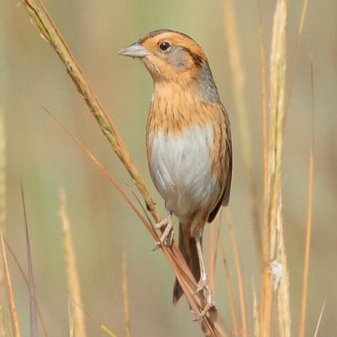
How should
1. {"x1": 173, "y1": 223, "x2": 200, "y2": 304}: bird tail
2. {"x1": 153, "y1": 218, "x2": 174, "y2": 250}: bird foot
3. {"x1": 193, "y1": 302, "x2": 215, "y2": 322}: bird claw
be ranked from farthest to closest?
{"x1": 173, "y1": 223, "x2": 200, "y2": 304}: bird tail < {"x1": 153, "y1": 218, "x2": 174, "y2": 250}: bird foot < {"x1": 193, "y1": 302, "x2": 215, "y2": 322}: bird claw

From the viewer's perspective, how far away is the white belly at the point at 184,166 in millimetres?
3768

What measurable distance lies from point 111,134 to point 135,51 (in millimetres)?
1297

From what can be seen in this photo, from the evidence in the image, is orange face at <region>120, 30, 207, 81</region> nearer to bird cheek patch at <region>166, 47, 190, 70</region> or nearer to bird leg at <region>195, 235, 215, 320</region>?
bird cheek patch at <region>166, 47, 190, 70</region>

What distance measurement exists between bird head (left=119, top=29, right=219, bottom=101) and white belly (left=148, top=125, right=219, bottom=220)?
0.17 meters

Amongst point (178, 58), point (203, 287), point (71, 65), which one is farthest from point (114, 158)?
point (71, 65)

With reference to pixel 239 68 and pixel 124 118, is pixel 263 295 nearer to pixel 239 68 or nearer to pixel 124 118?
pixel 239 68

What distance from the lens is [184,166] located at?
12.5ft

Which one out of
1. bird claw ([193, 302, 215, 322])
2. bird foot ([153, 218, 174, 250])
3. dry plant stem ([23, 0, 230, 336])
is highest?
bird foot ([153, 218, 174, 250])

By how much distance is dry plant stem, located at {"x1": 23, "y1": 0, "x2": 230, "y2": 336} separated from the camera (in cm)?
232

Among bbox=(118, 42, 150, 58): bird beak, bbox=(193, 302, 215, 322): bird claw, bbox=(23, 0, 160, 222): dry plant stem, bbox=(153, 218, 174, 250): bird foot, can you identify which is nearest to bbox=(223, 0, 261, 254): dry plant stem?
bbox=(23, 0, 160, 222): dry plant stem

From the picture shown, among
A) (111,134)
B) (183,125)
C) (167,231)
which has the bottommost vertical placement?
(111,134)

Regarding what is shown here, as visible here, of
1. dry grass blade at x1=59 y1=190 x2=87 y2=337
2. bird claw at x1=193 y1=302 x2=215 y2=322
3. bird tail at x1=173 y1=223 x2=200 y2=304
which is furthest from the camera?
bird tail at x1=173 y1=223 x2=200 y2=304

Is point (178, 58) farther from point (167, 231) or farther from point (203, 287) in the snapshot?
point (203, 287)

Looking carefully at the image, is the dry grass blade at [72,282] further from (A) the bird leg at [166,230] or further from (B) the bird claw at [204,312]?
(A) the bird leg at [166,230]
